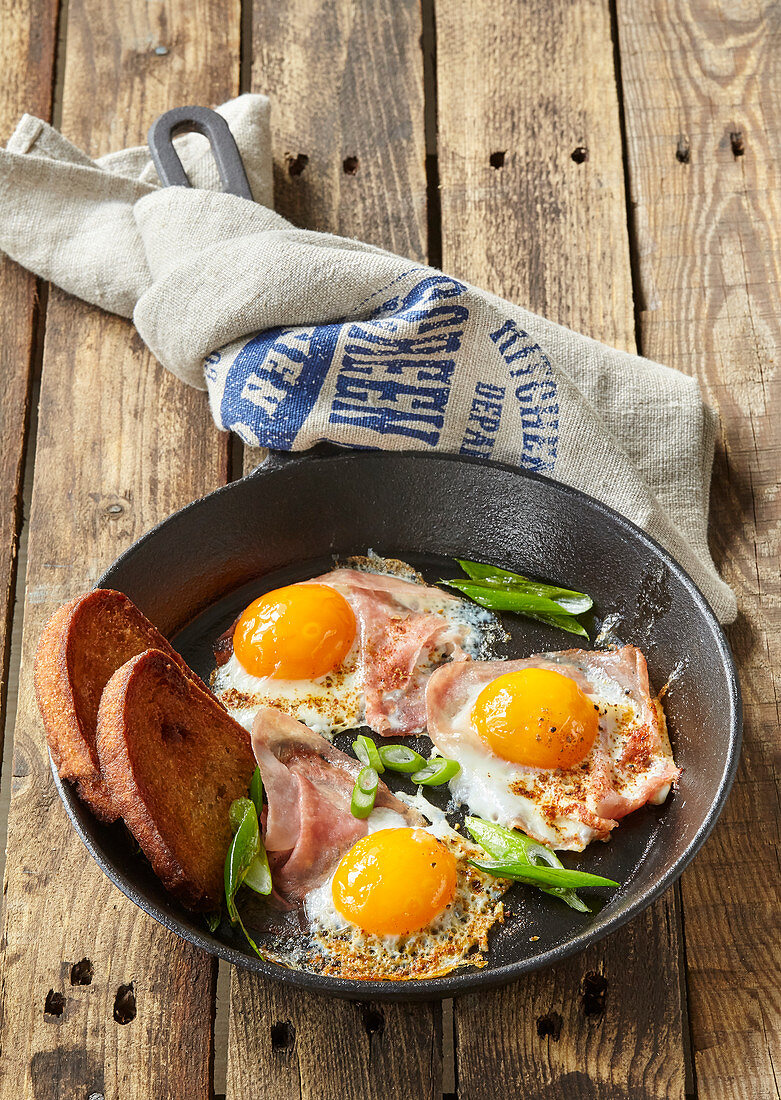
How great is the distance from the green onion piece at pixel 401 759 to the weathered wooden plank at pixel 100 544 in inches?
24.7

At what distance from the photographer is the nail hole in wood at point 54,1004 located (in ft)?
8.09

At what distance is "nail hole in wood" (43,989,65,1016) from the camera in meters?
2.46

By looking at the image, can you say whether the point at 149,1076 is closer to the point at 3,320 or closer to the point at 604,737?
the point at 604,737

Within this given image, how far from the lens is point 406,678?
2.75 metres

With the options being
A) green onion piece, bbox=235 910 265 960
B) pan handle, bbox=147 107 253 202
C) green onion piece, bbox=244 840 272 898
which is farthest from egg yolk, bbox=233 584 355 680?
pan handle, bbox=147 107 253 202

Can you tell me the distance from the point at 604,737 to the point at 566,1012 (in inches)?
25.2

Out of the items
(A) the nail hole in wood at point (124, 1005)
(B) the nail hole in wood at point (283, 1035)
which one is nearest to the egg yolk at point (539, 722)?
(B) the nail hole in wood at point (283, 1035)

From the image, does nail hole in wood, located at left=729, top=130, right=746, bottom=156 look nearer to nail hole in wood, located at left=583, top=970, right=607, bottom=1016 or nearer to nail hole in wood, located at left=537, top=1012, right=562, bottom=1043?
nail hole in wood, located at left=583, top=970, right=607, bottom=1016

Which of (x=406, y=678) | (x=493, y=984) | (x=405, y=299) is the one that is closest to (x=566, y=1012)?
(x=493, y=984)

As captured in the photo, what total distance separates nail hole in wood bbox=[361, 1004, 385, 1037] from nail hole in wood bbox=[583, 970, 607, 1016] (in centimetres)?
46

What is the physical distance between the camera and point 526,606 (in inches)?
113

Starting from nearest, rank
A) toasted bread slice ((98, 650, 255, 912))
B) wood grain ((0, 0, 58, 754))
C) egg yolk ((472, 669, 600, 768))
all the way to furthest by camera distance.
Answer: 1. toasted bread slice ((98, 650, 255, 912))
2. egg yolk ((472, 669, 600, 768))
3. wood grain ((0, 0, 58, 754))

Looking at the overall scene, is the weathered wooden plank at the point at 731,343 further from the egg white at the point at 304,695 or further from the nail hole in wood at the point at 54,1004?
the nail hole in wood at the point at 54,1004

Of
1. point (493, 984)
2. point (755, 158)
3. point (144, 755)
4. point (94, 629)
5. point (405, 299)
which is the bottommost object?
point (493, 984)
